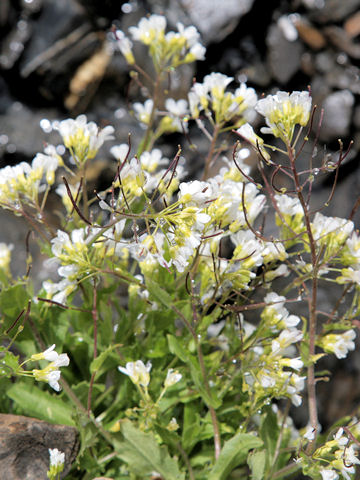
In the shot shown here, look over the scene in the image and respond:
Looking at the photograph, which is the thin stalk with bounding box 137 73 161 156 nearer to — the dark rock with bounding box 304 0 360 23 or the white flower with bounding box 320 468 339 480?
the white flower with bounding box 320 468 339 480

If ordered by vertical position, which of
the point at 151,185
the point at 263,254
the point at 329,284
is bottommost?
the point at 329,284

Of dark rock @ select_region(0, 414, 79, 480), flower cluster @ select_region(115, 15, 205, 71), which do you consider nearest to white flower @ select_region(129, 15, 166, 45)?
flower cluster @ select_region(115, 15, 205, 71)

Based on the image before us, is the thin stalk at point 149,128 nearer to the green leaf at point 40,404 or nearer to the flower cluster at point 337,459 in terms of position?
the green leaf at point 40,404

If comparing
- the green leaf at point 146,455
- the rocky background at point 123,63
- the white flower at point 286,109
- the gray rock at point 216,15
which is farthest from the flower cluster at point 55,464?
the gray rock at point 216,15

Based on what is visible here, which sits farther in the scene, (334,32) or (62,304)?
(334,32)

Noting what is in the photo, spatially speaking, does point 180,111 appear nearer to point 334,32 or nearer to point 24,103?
point 24,103

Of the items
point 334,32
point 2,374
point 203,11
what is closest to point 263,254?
point 2,374

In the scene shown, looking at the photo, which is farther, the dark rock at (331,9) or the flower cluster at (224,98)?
the dark rock at (331,9)
